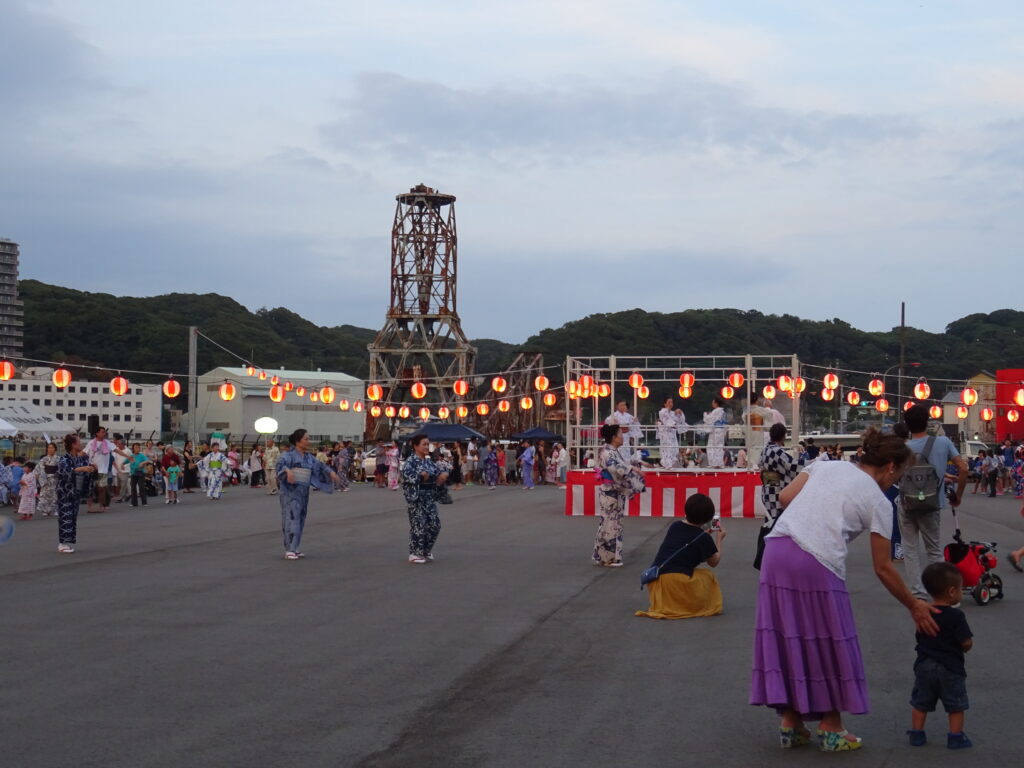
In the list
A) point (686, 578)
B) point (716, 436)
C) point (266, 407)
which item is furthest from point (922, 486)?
point (266, 407)

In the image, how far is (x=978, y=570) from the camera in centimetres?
1052

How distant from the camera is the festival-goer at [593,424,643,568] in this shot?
45.5ft

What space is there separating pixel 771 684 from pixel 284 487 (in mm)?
10350

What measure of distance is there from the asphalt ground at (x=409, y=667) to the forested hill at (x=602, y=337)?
49547mm

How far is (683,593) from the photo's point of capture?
32.9 feet

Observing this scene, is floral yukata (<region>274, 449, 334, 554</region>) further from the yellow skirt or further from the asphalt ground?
the yellow skirt

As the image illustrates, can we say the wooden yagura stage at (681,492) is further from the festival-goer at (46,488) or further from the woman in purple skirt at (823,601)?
the woman in purple skirt at (823,601)

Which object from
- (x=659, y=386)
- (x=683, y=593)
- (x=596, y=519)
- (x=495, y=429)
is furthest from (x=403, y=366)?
(x=683, y=593)

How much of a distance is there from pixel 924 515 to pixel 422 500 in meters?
6.33

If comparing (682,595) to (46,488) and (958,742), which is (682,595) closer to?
(958,742)

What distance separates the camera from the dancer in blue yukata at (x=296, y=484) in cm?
1485

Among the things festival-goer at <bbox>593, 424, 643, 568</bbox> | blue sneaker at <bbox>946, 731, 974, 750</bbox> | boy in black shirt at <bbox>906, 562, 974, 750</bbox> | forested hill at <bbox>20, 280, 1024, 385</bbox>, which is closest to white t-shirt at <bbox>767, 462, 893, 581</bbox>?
boy in black shirt at <bbox>906, 562, 974, 750</bbox>

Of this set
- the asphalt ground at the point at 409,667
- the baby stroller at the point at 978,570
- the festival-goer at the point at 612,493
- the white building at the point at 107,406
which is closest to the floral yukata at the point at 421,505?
the asphalt ground at the point at 409,667

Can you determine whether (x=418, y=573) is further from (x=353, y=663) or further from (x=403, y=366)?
(x=403, y=366)
